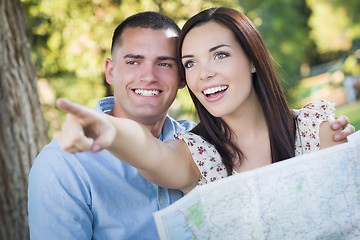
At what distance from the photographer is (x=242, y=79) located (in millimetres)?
1981

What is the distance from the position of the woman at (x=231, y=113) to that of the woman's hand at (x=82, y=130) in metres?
0.47

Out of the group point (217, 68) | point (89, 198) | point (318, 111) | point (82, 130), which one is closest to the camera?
point (82, 130)

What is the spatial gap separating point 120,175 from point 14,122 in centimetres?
117

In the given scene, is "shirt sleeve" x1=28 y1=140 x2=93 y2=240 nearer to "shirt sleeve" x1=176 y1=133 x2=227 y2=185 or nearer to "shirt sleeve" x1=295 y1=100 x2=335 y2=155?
"shirt sleeve" x1=176 y1=133 x2=227 y2=185

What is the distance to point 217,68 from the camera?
1920mm

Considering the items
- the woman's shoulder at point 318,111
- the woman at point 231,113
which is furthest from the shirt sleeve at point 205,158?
the woman's shoulder at point 318,111

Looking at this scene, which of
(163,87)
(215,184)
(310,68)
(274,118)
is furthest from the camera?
(310,68)

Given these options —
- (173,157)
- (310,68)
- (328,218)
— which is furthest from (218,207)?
(310,68)

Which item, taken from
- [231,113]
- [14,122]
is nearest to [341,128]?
[231,113]

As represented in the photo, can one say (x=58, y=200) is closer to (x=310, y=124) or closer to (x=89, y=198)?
(x=89, y=198)

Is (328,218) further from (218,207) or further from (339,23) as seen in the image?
(339,23)

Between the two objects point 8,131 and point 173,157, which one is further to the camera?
point 8,131

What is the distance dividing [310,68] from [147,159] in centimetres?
2211

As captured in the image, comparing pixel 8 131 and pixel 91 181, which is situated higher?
pixel 8 131
